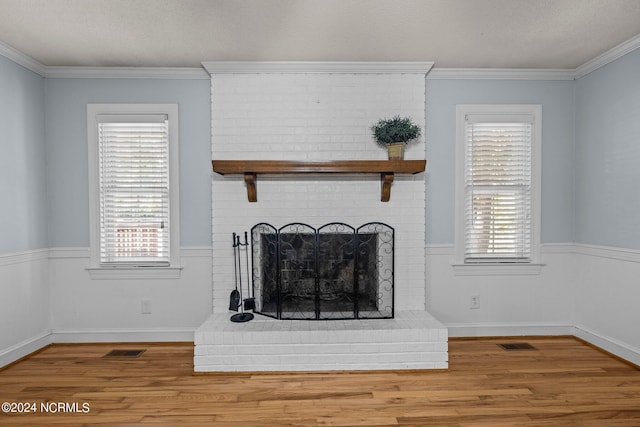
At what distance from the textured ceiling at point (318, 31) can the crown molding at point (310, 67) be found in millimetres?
73

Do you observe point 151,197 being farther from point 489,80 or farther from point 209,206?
point 489,80

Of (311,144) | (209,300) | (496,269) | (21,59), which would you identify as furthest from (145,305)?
(496,269)

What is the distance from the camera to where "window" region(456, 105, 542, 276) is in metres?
3.65

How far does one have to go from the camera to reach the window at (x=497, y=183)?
3.65 meters

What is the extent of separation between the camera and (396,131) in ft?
10.9

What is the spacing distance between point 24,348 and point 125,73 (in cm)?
255

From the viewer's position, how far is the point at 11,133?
3160mm

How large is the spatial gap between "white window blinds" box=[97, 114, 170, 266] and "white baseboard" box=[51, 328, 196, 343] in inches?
25.3

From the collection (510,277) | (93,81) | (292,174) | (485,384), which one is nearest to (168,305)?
(292,174)

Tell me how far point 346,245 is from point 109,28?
248 centimetres

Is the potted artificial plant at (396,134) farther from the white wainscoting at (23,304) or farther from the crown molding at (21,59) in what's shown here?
the white wainscoting at (23,304)

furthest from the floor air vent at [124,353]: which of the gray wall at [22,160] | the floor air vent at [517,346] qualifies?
the floor air vent at [517,346]

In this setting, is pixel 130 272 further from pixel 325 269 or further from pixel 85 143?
pixel 325 269

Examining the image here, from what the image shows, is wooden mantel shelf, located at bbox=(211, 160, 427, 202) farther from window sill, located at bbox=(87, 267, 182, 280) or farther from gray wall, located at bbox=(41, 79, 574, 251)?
window sill, located at bbox=(87, 267, 182, 280)
